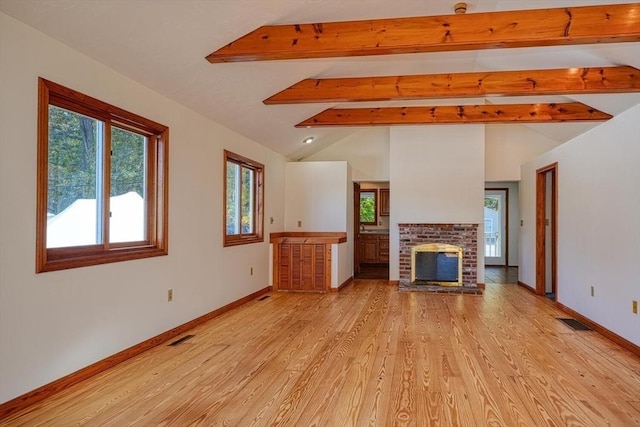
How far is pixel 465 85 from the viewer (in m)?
4.50

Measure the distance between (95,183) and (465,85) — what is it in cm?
371

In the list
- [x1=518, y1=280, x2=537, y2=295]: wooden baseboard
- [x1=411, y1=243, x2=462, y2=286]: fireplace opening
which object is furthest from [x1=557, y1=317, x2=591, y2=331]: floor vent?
[x1=411, y1=243, x2=462, y2=286]: fireplace opening

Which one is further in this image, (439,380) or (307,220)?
(307,220)

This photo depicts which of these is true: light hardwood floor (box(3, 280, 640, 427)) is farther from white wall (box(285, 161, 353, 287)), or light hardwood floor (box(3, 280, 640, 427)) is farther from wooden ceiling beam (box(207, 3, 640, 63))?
white wall (box(285, 161, 353, 287))

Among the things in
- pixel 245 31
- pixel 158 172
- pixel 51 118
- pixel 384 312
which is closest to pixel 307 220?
pixel 384 312

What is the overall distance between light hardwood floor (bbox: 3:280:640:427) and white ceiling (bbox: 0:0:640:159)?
2.29 m

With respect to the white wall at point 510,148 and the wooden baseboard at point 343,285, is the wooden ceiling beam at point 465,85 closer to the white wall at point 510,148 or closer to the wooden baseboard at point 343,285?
the wooden baseboard at point 343,285

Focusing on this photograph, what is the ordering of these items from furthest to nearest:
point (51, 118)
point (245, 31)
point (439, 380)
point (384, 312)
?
point (384, 312) → point (245, 31) → point (439, 380) → point (51, 118)

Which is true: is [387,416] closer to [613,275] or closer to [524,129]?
[613,275]

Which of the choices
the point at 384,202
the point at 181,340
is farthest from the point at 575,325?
the point at 384,202

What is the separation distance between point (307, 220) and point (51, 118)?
502 centimetres

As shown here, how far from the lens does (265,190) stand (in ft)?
21.5

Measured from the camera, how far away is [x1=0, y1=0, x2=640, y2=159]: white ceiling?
2.62 m

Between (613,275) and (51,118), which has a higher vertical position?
(51,118)
